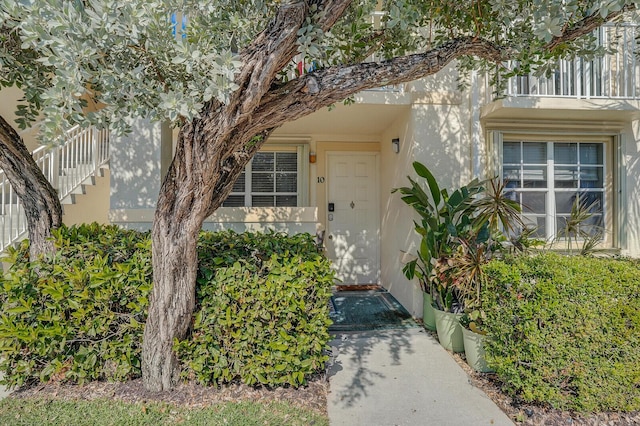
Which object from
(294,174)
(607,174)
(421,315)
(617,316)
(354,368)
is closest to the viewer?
(617,316)

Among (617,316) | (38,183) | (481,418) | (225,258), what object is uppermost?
(38,183)

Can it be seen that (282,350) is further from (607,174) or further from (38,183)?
(607,174)

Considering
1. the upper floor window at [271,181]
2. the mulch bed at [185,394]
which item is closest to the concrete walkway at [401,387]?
the mulch bed at [185,394]

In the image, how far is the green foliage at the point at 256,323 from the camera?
120 inches

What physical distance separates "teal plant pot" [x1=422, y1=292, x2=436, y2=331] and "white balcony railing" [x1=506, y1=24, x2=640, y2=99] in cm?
366

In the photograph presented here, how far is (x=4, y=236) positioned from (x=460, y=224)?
7.43 metres

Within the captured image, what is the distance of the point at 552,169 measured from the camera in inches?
227

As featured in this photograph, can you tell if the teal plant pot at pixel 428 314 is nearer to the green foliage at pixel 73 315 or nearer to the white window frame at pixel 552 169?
the white window frame at pixel 552 169

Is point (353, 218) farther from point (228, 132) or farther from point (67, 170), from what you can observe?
Answer: point (67, 170)

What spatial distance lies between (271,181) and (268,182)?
0.22 ft

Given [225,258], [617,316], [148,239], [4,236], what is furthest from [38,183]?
[617,316]

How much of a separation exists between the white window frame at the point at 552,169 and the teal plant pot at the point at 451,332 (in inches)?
112

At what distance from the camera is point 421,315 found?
5.12 meters

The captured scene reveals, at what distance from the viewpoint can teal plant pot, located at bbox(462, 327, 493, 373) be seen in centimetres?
364
